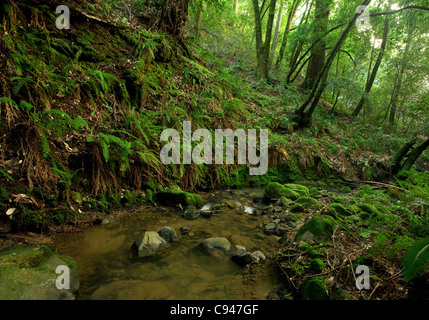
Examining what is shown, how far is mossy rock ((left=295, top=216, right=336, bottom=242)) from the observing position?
9.45 feet

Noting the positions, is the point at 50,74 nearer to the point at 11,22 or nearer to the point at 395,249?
the point at 11,22

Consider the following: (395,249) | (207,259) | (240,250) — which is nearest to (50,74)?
(207,259)

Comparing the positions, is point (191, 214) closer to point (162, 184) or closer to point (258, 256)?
point (162, 184)

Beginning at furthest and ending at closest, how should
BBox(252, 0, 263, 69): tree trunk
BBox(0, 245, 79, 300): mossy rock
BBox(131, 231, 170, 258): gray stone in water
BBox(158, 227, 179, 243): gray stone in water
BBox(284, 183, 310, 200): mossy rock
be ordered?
BBox(252, 0, 263, 69): tree trunk < BBox(284, 183, 310, 200): mossy rock < BBox(158, 227, 179, 243): gray stone in water < BBox(131, 231, 170, 258): gray stone in water < BBox(0, 245, 79, 300): mossy rock

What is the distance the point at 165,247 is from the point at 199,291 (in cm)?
87

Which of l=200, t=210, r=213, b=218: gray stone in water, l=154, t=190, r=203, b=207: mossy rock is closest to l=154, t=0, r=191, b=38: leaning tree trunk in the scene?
l=154, t=190, r=203, b=207: mossy rock

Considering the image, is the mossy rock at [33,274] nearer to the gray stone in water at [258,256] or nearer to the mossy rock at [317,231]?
the gray stone in water at [258,256]

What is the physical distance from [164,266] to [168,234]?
60cm

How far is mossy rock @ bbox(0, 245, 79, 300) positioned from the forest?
1 cm

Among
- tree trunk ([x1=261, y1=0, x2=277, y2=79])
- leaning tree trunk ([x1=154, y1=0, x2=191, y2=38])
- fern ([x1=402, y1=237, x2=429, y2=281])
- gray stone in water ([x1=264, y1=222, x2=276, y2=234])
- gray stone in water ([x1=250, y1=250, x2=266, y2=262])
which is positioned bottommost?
gray stone in water ([x1=250, y1=250, x2=266, y2=262])

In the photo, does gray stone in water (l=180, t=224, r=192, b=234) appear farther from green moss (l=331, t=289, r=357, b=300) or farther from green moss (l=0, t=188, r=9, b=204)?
green moss (l=0, t=188, r=9, b=204)

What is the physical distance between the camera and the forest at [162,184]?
2.20m

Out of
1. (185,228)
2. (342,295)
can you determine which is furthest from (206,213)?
(342,295)

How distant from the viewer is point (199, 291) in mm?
2250
